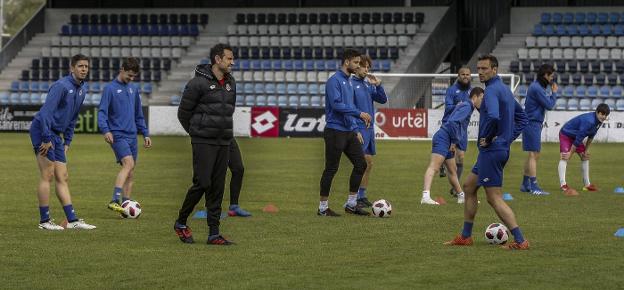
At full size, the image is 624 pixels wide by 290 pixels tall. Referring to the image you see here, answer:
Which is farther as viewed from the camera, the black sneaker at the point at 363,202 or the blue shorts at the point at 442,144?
the blue shorts at the point at 442,144

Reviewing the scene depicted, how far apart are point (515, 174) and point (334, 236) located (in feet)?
43.2

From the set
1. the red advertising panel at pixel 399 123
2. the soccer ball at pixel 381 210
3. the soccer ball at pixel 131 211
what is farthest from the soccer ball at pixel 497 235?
the red advertising panel at pixel 399 123

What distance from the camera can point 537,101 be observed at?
66.3 ft

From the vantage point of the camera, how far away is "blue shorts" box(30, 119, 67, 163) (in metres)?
13.2

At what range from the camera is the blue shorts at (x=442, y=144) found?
1758cm

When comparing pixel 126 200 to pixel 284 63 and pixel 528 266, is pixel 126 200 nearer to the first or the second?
pixel 528 266

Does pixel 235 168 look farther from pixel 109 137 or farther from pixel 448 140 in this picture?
pixel 448 140

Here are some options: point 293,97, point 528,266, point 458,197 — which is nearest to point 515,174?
point 458,197

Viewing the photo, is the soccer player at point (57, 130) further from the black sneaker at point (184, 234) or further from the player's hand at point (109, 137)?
the black sneaker at point (184, 234)

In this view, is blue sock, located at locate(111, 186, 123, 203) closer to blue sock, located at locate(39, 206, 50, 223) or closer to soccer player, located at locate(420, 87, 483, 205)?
blue sock, located at locate(39, 206, 50, 223)

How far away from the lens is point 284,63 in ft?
175

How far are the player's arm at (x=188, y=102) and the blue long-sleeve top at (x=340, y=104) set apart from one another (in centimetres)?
351

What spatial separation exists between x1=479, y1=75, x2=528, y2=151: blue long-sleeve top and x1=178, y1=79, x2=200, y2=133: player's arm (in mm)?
2813

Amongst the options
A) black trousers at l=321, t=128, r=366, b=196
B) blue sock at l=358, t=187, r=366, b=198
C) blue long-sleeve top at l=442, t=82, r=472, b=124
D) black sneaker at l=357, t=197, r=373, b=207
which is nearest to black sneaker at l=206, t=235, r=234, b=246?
black trousers at l=321, t=128, r=366, b=196
